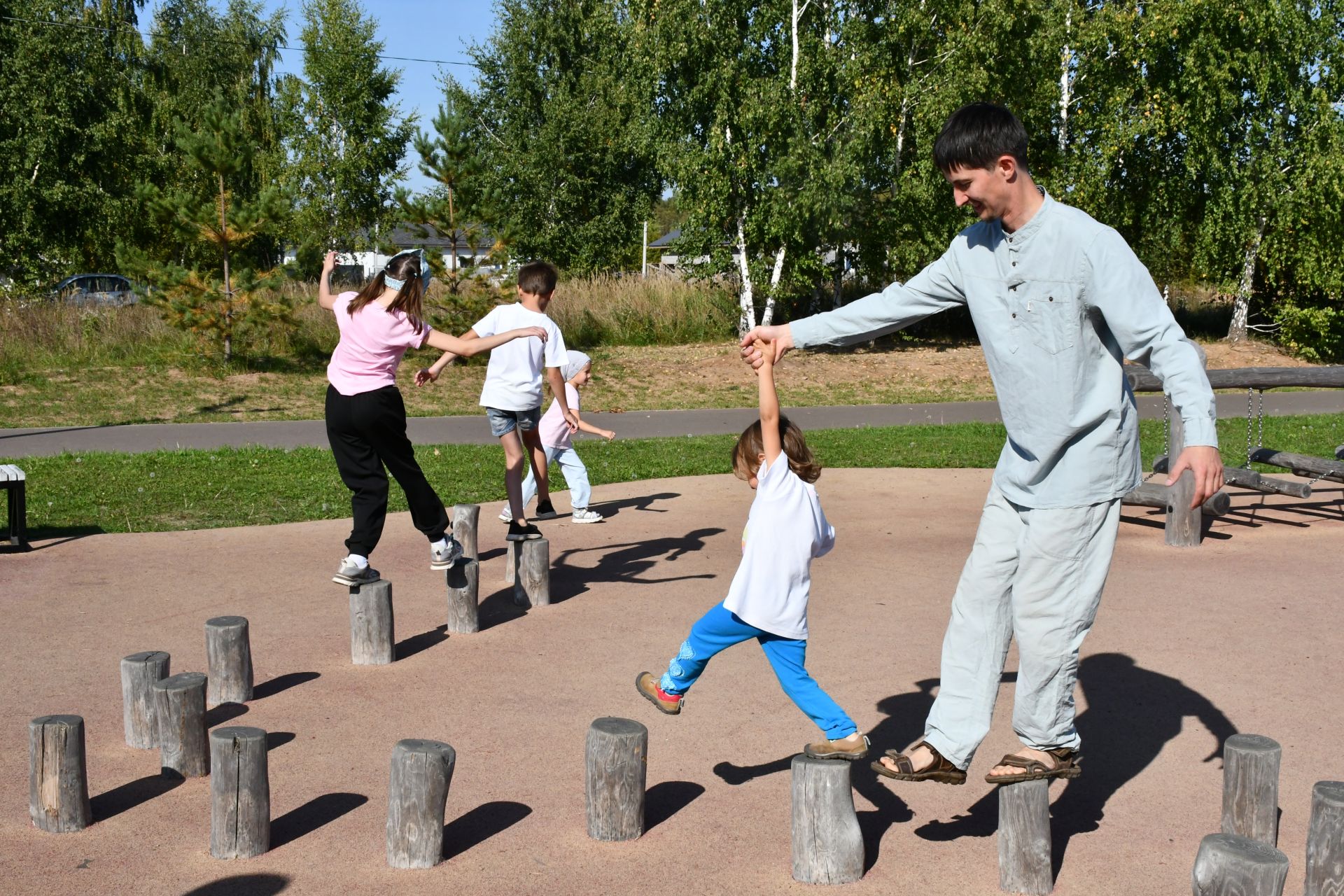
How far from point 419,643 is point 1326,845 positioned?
424 centimetres

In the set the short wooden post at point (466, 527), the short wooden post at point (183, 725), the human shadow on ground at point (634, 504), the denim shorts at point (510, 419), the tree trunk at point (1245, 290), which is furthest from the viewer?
the tree trunk at point (1245, 290)

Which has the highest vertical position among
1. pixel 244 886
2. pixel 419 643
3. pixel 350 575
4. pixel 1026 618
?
pixel 1026 618

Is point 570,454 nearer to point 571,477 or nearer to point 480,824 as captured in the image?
point 571,477

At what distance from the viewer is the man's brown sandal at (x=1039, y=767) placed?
3.87m

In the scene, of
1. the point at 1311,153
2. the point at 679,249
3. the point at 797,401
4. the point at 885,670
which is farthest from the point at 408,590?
the point at 1311,153

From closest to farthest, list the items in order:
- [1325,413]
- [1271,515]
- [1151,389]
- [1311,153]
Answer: [1151,389] < [1271,515] < [1325,413] < [1311,153]

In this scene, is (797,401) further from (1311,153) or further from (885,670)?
(885,670)

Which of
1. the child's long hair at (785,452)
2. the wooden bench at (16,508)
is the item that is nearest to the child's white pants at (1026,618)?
the child's long hair at (785,452)

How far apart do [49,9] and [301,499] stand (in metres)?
28.4

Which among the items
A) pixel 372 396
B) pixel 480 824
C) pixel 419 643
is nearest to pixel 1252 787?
pixel 480 824

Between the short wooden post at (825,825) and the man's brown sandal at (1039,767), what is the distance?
0.44 m

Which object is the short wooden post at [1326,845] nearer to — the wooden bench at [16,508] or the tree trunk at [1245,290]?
the wooden bench at [16,508]

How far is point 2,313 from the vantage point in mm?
21062

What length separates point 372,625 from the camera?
5.96 meters
